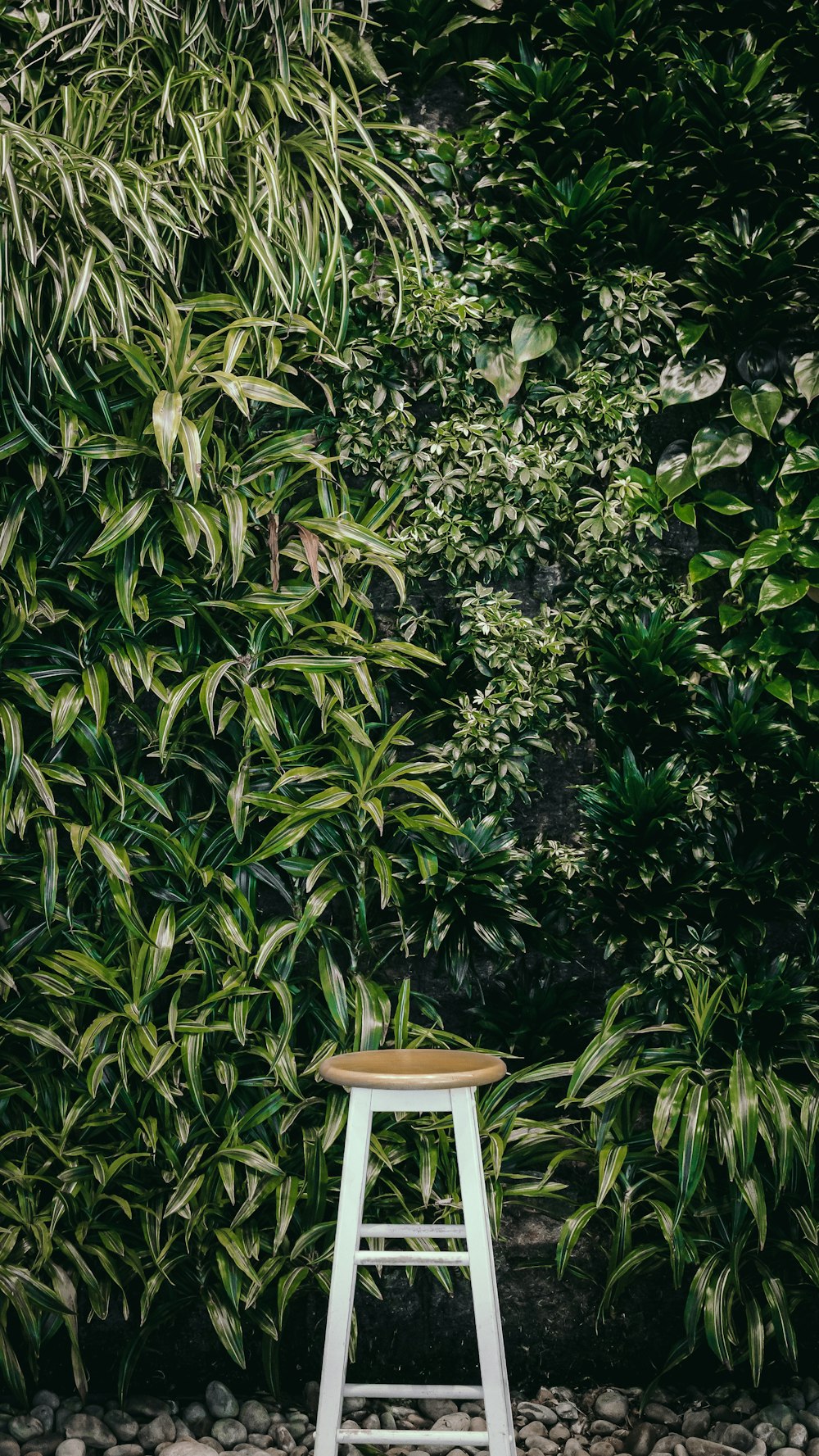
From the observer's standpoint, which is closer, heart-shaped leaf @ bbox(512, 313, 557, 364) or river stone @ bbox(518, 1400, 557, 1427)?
river stone @ bbox(518, 1400, 557, 1427)

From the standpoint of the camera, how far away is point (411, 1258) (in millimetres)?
1490

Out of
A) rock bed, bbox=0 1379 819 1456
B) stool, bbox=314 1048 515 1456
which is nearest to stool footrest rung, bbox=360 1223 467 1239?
stool, bbox=314 1048 515 1456

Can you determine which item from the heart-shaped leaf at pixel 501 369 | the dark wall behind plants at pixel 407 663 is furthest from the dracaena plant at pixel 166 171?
the heart-shaped leaf at pixel 501 369

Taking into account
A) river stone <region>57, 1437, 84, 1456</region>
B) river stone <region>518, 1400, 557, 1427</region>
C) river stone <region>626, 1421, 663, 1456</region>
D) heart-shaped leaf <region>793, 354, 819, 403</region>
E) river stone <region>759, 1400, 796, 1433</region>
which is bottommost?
river stone <region>518, 1400, 557, 1427</region>

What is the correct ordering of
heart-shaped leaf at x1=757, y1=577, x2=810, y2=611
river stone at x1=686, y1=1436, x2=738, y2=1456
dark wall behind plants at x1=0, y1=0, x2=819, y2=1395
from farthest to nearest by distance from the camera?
heart-shaped leaf at x1=757, y1=577, x2=810, y2=611, dark wall behind plants at x1=0, y1=0, x2=819, y2=1395, river stone at x1=686, y1=1436, x2=738, y2=1456

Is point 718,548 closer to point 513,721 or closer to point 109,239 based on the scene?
point 513,721

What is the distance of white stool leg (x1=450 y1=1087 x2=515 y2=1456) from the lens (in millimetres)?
1434

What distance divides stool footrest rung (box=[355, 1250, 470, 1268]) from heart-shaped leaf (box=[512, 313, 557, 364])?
163 centimetres

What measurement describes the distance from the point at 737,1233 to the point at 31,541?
1.76 m

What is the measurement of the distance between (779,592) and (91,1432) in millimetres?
1963

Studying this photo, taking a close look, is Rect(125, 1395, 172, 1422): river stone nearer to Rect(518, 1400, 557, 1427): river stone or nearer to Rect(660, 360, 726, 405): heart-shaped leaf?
Rect(518, 1400, 557, 1427): river stone

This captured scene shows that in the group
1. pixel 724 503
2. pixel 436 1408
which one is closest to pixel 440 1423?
pixel 436 1408

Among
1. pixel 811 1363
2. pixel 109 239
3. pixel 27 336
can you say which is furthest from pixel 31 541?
pixel 811 1363

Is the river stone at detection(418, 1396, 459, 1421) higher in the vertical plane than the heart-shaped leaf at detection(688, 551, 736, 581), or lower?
lower
